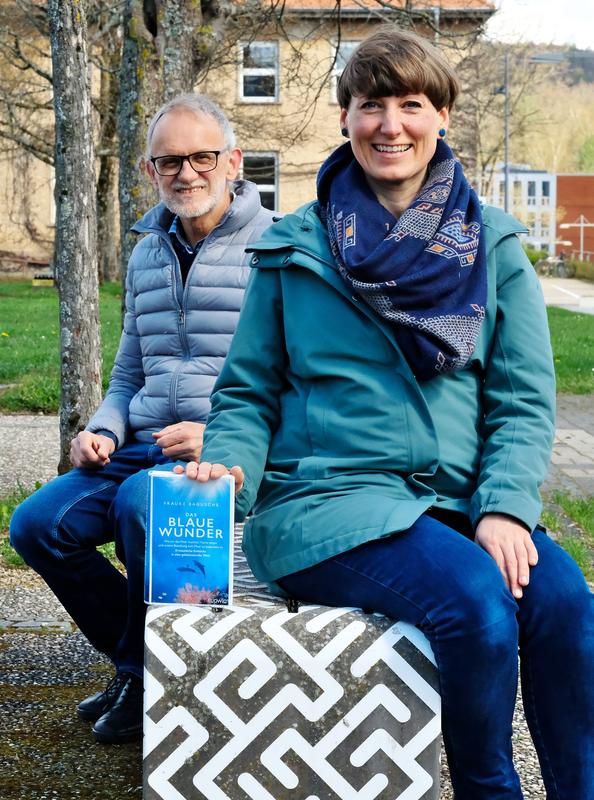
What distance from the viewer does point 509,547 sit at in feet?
8.31

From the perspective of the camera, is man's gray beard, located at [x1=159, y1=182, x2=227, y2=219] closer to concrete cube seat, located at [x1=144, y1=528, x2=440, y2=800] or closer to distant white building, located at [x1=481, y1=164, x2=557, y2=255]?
concrete cube seat, located at [x1=144, y1=528, x2=440, y2=800]

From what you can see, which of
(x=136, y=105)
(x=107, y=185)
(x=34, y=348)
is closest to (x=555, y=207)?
(x=107, y=185)

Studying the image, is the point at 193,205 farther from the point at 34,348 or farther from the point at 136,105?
the point at 34,348

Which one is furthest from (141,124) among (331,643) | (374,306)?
(331,643)

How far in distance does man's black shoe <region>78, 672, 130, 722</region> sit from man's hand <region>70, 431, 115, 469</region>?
593 mm

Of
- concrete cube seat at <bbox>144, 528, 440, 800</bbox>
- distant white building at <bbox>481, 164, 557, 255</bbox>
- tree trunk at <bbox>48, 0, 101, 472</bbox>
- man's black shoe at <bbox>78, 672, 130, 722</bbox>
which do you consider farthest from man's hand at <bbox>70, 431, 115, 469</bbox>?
distant white building at <bbox>481, 164, 557, 255</bbox>

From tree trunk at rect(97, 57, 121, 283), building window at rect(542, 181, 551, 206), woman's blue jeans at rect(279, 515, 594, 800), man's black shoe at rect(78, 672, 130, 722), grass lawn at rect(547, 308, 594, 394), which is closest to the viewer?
woman's blue jeans at rect(279, 515, 594, 800)

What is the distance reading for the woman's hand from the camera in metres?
2.55

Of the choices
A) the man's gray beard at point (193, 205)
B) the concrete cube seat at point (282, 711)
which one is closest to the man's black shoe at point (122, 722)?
the concrete cube seat at point (282, 711)

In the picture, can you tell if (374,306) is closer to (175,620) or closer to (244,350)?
(244,350)

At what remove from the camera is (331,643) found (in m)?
2.48

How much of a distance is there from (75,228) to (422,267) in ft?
12.9

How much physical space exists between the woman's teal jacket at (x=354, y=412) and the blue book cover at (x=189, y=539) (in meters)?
0.14

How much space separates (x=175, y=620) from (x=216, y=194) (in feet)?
4.94
